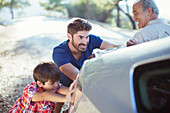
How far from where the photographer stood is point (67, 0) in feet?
91.3

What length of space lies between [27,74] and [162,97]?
18.2ft

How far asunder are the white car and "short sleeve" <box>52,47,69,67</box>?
1.15 m

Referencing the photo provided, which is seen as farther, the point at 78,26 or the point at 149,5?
the point at 78,26

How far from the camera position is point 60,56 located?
8.42 feet

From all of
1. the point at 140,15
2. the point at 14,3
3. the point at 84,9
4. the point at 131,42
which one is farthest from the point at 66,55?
the point at 14,3

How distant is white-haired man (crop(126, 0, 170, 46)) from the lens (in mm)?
2250

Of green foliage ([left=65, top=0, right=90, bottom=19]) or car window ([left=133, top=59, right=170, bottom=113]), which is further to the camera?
green foliage ([left=65, top=0, right=90, bottom=19])

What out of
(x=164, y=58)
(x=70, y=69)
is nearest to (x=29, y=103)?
(x=70, y=69)

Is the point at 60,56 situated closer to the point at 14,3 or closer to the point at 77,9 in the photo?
the point at 77,9

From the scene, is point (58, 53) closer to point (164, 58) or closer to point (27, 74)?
point (164, 58)

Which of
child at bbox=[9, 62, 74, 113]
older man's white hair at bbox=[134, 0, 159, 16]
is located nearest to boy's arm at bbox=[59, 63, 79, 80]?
child at bbox=[9, 62, 74, 113]

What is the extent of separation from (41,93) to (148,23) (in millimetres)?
1409

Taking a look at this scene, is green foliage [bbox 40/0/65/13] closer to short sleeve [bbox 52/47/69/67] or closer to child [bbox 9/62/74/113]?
short sleeve [bbox 52/47/69/67]

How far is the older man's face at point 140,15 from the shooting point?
2.54 meters
